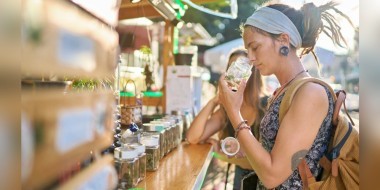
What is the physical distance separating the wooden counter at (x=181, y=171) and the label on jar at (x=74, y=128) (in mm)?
Answer: 592

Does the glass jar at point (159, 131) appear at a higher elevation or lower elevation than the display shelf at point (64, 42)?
lower

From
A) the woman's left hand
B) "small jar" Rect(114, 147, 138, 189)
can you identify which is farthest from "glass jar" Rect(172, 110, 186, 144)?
the woman's left hand

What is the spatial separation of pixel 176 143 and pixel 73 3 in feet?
5.35

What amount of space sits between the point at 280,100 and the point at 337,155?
0.71 ft

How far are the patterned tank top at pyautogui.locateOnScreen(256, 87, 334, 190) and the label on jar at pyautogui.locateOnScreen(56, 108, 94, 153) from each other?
54cm

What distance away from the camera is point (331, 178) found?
102cm

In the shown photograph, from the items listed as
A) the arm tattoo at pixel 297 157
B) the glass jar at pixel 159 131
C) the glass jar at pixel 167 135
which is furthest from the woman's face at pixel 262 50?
the glass jar at pixel 167 135

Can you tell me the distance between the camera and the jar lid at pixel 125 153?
108 centimetres

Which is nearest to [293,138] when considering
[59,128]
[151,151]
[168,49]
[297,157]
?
[297,157]

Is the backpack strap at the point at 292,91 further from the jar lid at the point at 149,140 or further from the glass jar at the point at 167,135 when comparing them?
the glass jar at the point at 167,135

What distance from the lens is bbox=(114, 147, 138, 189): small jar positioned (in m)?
1.08

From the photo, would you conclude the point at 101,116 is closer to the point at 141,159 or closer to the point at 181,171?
the point at 141,159

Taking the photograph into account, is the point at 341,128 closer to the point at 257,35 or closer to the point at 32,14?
the point at 257,35

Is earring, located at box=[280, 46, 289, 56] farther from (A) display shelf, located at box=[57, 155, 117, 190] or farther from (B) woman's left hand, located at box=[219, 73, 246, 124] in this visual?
(A) display shelf, located at box=[57, 155, 117, 190]
